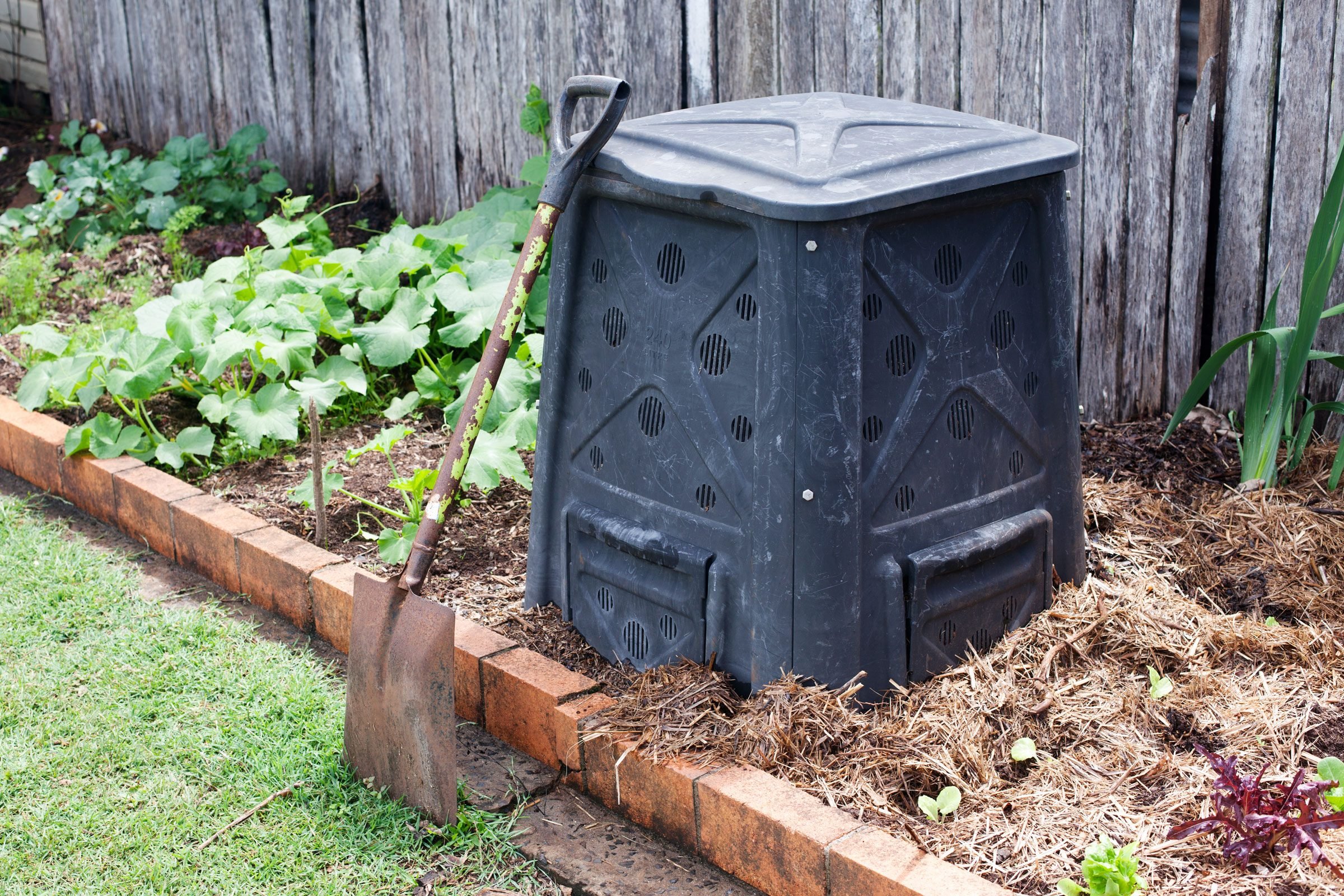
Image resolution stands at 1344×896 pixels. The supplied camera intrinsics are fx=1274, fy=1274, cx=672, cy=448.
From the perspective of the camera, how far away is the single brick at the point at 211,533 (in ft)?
11.4

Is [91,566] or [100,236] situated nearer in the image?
[91,566]

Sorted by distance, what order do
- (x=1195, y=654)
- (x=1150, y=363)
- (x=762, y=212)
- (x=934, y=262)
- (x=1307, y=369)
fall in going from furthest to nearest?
(x=1150, y=363) → (x=1307, y=369) → (x=1195, y=654) → (x=934, y=262) → (x=762, y=212)

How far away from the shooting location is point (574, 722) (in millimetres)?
2572

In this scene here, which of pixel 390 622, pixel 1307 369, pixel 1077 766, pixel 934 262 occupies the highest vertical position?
pixel 934 262

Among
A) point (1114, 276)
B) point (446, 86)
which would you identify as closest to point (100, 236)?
point (446, 86)

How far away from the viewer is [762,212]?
2242 mm

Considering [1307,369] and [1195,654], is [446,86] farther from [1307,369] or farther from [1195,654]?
[1195,654]

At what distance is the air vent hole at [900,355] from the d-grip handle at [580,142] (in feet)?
2.31

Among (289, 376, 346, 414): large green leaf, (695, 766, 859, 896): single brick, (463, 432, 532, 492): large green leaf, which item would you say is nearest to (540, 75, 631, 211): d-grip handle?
(463, 432, 532, 492): large green leaf

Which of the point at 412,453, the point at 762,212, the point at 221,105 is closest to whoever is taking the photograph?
the point at 762,212

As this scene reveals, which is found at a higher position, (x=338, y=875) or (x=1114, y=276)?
(x=1114, y=276)

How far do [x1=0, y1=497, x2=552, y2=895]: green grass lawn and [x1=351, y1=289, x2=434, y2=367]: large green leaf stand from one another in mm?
1004

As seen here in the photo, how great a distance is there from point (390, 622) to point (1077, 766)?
134 centimetres

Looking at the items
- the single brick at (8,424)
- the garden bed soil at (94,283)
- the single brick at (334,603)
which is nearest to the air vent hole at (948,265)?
the single brick at (334,603)
